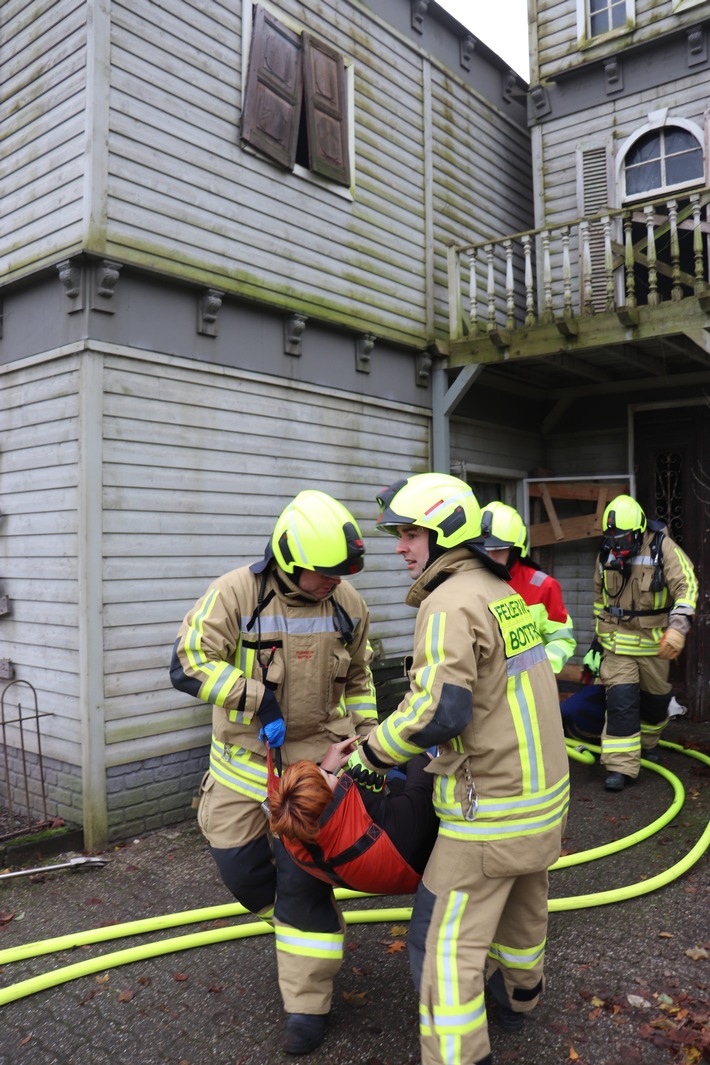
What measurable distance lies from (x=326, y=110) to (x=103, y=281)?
3294 millimetres

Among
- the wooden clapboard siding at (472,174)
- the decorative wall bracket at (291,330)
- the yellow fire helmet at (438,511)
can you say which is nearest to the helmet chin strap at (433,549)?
the yellow fire helmet at (438,511)

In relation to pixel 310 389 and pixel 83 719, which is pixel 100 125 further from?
pixel 83 719

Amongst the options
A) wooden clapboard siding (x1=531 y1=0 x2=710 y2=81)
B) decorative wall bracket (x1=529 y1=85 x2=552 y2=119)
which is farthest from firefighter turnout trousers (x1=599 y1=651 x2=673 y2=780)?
wooden clapboard siding (x1=531 y1=0 x2=710 y2=81)

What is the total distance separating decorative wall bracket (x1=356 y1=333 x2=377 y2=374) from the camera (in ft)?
24.6

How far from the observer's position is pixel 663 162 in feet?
28.5

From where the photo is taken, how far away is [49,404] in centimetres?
561

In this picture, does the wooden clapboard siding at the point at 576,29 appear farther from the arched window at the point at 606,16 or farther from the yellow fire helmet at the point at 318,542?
the yellow fire helmet at the point at 318,542

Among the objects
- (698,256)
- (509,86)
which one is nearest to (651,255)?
(698,256)

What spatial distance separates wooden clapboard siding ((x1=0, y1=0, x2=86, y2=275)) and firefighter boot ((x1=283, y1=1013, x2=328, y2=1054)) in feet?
15.6

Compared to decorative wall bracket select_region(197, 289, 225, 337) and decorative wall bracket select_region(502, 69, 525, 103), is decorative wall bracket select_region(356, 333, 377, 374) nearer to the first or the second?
decorative wall bracket select_region(197, 289, 225, 337)

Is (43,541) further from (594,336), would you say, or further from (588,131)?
(588,131)

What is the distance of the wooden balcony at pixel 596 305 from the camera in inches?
274

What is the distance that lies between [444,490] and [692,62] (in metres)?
8.11

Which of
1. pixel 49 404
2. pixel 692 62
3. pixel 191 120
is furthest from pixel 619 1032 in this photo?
pixel 692 62
